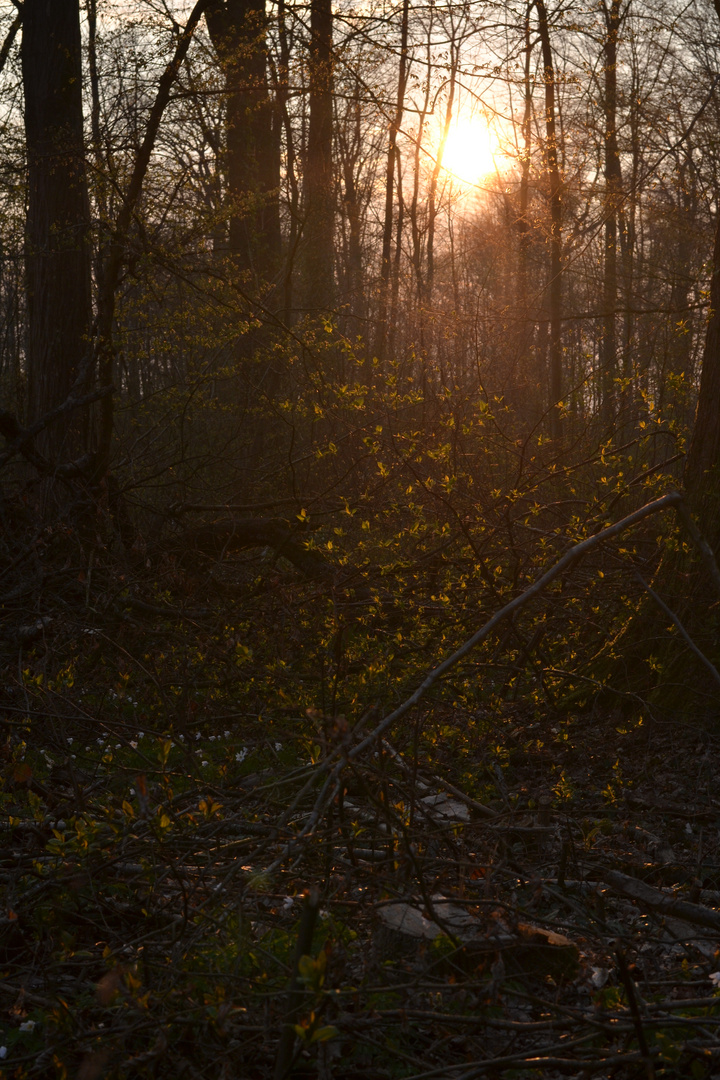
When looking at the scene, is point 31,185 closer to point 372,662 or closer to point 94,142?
point 94,142

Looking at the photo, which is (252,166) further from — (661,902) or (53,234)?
(661,902)

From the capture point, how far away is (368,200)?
25719mm

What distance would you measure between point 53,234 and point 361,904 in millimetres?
8304

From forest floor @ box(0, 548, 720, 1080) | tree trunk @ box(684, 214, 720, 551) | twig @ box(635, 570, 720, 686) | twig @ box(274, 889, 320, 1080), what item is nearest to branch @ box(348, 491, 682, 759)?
forest floor @ box(0, 548, 720, 1080)

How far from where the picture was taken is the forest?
262 cm

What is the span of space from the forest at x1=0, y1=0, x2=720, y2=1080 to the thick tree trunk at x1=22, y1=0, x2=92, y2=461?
0.13 ft

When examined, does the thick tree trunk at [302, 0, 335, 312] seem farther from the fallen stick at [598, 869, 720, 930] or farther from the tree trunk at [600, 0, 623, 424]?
the fallen stick at [598, 869, 720, 930]

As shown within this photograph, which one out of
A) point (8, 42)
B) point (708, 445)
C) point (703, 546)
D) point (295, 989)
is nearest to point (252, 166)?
point (8, 42)

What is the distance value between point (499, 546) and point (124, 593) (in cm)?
285

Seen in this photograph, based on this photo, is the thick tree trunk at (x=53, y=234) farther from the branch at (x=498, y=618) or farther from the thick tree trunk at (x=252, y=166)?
the branch at (x=498, y=618)

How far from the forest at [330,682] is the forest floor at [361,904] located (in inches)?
0.9

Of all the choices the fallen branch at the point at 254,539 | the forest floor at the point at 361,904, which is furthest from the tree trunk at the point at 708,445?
the fallen branch at the point at 254,539

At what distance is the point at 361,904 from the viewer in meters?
2.95

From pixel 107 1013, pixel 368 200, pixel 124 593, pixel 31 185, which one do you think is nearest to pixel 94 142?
pixel 31 185
